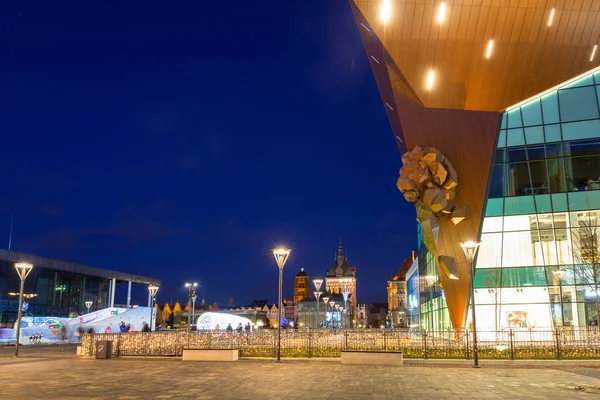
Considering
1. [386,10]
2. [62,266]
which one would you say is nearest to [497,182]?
[386,10]

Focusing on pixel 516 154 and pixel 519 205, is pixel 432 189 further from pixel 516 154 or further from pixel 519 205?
pixel 516 154

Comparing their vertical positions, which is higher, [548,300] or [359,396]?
[548,300]

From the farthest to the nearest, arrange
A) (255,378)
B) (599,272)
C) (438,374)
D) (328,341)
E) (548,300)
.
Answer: (548,300) → (599,272) → (328,341) → (438,374) → (255,378)

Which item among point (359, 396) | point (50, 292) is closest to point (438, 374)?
point (359, 396)

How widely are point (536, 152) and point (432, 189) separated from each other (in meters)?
8.60

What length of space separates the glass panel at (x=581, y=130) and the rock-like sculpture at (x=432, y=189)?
29.4 feet

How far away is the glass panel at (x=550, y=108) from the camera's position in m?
35.5

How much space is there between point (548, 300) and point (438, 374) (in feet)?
59.4

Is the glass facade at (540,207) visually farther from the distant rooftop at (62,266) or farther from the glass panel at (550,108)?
the distant rooftop at (62,266)

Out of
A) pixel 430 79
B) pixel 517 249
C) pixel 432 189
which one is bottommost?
pixel 517 249

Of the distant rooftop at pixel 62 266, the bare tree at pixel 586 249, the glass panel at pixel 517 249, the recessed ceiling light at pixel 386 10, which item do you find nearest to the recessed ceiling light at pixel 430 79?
the recessed ceiling light at pixel 386 10

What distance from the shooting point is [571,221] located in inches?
1334

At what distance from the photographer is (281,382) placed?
16.5 metres

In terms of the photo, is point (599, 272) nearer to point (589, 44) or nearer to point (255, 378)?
point (589, 44)
